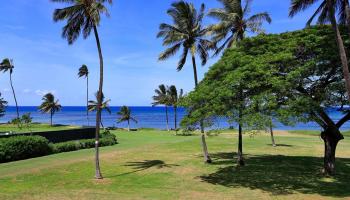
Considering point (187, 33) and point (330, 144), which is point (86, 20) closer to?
point (187, 33)

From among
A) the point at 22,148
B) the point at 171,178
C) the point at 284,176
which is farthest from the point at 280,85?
the point at 22,148

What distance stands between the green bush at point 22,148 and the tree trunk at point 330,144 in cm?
1877

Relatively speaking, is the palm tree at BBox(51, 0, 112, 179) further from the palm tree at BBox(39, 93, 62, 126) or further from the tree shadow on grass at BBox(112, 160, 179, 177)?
the palm tree at BBox(39, 93, 62, 126)

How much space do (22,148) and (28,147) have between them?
2.12 feet

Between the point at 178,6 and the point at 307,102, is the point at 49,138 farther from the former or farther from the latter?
the point at 307,102

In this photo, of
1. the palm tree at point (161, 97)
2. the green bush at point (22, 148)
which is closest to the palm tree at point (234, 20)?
the green bush at point (22, 148)

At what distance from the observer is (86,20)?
19.2 metres

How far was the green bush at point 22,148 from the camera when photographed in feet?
81.5

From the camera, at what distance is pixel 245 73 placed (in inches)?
661

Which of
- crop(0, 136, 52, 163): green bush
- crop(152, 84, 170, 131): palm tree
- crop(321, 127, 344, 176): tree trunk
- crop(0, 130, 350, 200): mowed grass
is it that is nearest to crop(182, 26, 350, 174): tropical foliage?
crop(321, 127, 344, 176): tree trunk

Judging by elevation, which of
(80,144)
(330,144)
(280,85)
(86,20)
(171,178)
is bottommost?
(171,178)

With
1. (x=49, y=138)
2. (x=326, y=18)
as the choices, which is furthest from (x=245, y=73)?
(x=49, y=138)

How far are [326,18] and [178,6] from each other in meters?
8.92

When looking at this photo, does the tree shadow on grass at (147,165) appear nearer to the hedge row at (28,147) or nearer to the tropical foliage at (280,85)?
the tropical foliage at (280,85)
